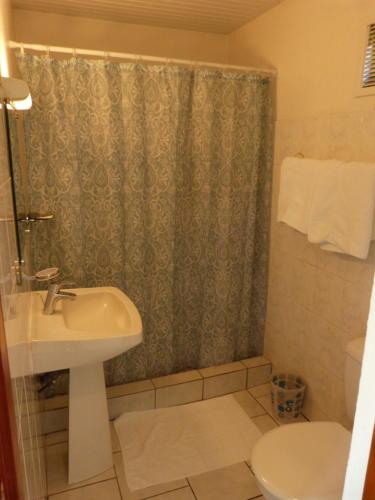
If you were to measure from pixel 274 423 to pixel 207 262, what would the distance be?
101 cm

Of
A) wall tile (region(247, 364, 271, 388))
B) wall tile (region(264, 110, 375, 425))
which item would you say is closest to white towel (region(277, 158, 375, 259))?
wall tile (region(264, 110, 375, 425))

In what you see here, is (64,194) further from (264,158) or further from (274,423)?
(274,423)

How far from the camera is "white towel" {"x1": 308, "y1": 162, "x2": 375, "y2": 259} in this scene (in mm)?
1526

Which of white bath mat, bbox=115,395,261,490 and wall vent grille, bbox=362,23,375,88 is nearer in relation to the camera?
wall vent grille, bbox=362,23,375,88

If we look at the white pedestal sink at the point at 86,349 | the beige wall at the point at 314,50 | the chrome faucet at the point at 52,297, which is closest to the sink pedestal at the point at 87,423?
the white pedestal sink at the point at 86,349

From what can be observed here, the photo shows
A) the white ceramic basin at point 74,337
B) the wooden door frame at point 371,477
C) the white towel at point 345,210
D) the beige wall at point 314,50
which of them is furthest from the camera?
the beige wall at point 314,50

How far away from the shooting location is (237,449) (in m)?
2.00

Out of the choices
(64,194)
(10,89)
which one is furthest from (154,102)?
(10,89)

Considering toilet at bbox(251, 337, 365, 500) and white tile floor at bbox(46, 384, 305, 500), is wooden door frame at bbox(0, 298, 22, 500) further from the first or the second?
white tile floor at bbox(46, 384, 305, 500)

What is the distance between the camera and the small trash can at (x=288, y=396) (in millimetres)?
2143

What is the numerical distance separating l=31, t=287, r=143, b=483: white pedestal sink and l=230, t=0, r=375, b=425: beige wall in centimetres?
99

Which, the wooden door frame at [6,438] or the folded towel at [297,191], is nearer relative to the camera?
the wooden door frame at [6,438]

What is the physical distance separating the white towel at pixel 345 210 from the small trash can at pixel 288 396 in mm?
897

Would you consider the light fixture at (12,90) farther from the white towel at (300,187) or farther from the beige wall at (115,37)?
the beige wall at (115,37)
